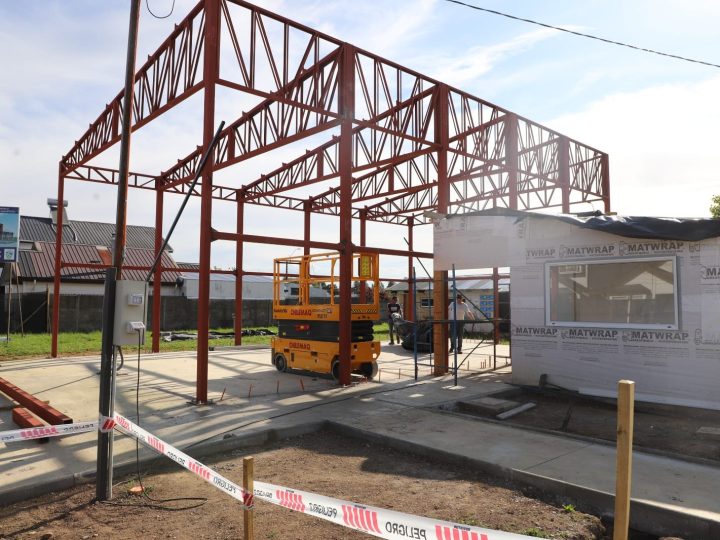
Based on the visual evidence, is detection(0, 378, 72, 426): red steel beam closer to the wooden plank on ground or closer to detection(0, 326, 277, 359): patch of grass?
the wooden plank on ground

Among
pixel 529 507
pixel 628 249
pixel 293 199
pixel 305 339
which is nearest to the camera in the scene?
pixel 529 507

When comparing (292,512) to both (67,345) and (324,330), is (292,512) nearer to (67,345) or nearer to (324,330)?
(324,330)

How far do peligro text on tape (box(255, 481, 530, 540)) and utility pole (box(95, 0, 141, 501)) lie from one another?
7.30 ft

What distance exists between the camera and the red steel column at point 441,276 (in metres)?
12.7

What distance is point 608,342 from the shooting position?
31.2ft

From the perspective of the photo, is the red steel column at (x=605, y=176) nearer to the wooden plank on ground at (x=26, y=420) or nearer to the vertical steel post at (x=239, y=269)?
the vertical steel post at (x=239, y=269)

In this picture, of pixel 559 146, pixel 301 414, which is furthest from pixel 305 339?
pixel 559 146

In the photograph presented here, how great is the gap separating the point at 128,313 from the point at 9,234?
19.7 metres

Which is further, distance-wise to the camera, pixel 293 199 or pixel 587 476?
pixel 293 199

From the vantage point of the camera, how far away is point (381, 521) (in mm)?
3178

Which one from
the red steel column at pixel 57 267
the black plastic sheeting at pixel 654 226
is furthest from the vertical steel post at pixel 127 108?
the red steel column at pixel 57 267

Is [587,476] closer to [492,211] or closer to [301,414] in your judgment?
[301,414]

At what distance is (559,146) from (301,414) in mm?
15636

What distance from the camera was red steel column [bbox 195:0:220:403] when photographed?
9023mm
